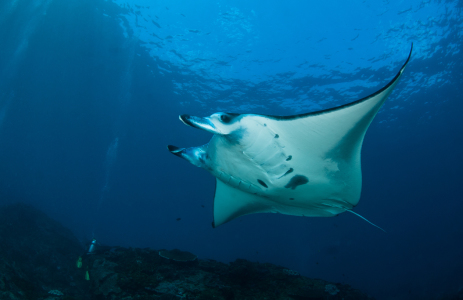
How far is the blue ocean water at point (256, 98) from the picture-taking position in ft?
45.7

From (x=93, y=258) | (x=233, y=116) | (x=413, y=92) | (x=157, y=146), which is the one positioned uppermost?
(x=413, y=92)

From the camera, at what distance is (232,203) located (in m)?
4.03

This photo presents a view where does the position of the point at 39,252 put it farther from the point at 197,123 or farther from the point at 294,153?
the point at 294,153

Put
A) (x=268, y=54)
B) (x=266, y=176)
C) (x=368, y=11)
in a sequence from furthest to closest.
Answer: (x=268, y=54), (x=368, y=11), (x=266, y=176)

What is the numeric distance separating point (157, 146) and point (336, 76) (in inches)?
939

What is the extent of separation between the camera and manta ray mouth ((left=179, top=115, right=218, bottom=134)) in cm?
202

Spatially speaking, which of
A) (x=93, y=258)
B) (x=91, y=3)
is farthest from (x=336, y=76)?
(x=91, y=3)

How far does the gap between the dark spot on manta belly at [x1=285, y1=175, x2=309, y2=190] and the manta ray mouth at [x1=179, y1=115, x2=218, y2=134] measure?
1.30m

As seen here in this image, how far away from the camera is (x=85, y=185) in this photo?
46500mm

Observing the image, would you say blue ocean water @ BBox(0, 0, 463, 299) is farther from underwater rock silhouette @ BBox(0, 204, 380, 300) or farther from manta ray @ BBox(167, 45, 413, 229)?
underwater rock silhouette @ BBox(0, 204, 380, 300)

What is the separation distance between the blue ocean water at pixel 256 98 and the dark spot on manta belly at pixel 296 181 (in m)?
13.4

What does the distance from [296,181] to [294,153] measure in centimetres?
51

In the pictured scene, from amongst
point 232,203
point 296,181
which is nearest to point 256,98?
point 232,203

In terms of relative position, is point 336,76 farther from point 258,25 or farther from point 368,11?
point 258,25
